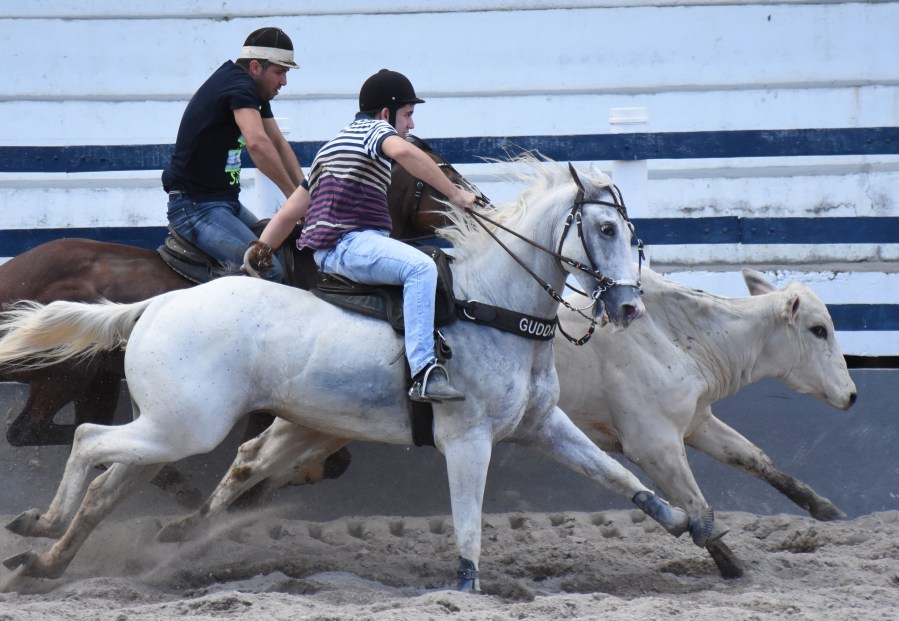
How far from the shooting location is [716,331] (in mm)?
6254

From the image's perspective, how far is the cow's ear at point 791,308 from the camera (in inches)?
245

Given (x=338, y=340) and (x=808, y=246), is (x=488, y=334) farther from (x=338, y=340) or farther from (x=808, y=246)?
(x=808, y=246)

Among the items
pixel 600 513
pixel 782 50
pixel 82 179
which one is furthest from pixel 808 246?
pixel 82 179

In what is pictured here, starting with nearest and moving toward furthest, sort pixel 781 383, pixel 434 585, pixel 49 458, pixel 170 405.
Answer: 1. pixel 170 405
2. pixel 434 585
3. pixel 49 458
4. pixel 781 383

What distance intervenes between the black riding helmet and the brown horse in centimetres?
69

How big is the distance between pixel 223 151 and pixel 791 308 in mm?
2872

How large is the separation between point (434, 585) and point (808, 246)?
456 cm

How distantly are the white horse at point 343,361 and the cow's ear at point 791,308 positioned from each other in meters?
1.51

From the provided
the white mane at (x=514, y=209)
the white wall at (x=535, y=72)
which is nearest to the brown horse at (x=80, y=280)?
the white mane at (x=514, y=209)

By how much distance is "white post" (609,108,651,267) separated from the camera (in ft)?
23.2

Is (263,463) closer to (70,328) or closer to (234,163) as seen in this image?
(70,328)

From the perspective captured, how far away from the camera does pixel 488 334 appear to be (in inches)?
198

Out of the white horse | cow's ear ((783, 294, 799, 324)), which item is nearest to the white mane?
the white horse

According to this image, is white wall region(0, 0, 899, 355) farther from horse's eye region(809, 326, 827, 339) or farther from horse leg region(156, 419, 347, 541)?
horse leg region(156, 419, 347, 541)
